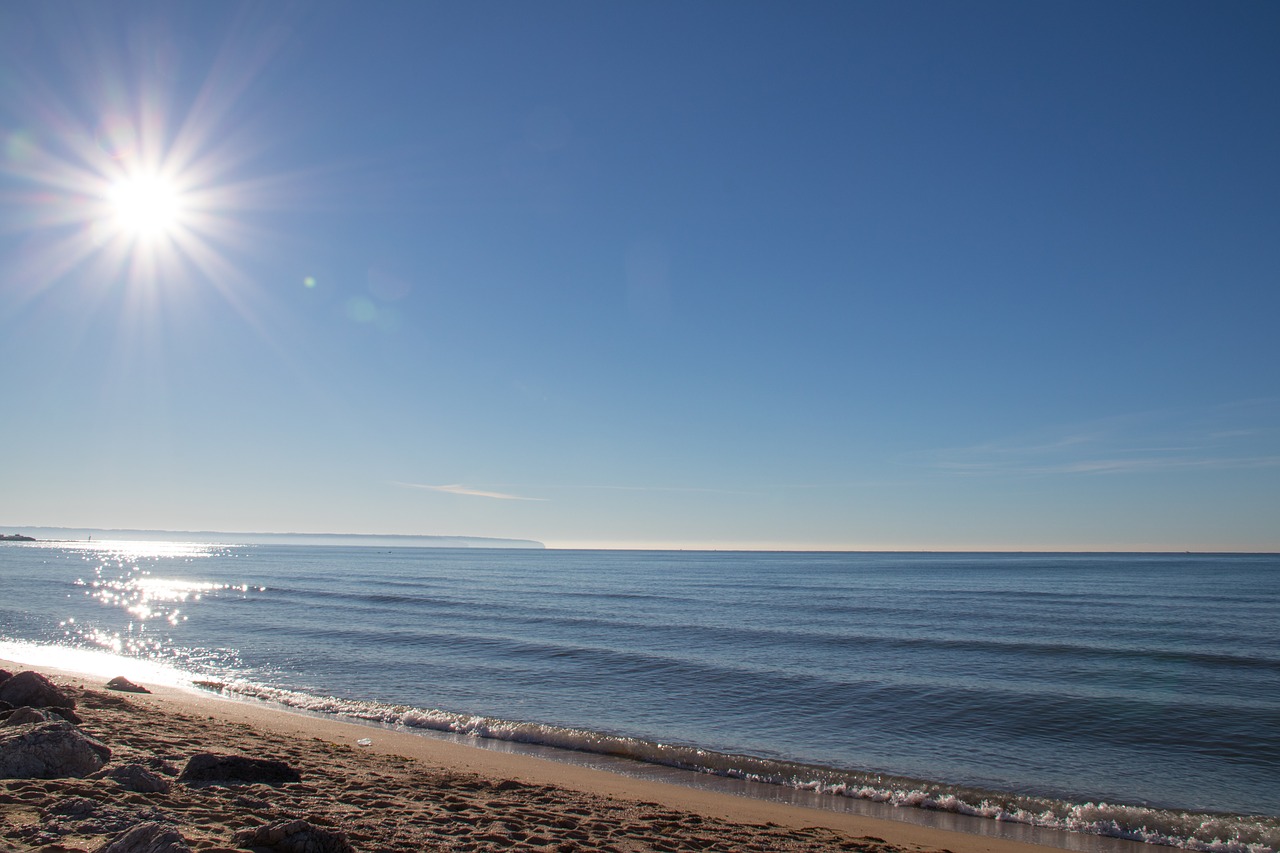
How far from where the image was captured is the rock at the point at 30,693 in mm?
12610

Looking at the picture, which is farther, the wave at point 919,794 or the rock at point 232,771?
the wave at point 919,794

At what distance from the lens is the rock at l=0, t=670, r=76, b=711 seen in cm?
1261

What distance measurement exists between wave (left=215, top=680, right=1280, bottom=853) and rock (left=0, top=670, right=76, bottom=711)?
6488 millimetres

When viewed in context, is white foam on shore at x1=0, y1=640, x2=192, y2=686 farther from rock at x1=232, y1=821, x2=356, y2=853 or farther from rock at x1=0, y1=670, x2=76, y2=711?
rock at x1=232, y1=821, x2=356, y2=853

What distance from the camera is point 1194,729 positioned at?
17.0 metres

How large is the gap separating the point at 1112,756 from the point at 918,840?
799cm

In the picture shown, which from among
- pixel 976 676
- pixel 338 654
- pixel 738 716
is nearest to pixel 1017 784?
pixel 738 716

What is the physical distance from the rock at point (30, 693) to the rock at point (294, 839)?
925 centimetres

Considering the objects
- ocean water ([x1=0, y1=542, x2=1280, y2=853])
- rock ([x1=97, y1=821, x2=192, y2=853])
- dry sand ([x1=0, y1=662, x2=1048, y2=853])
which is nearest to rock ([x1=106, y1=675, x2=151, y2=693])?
ocean water ([x1=0, y1=542, x2=1280, y2=853])

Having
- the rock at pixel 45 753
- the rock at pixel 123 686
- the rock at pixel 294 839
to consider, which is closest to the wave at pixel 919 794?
the rock at pixel 123 686

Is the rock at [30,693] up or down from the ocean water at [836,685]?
up

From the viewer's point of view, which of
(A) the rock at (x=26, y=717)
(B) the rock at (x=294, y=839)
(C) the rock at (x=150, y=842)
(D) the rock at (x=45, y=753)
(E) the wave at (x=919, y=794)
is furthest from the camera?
(E) the wave at (x=919, y=794)

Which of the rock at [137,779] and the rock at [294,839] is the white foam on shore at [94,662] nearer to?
the rock at [137,779]

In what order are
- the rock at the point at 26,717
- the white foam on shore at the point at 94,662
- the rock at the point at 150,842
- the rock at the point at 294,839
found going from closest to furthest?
the rock at the point at 150,842 < the rock at the point at 294,839 < the rock at the point at 26,717 < the white foam on shore at the point at 94,662
